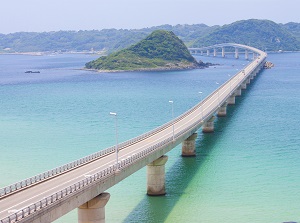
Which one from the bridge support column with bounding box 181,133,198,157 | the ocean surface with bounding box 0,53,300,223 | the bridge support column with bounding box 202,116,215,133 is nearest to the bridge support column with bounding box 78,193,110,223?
the ocean surface with bounding box 0,53,300,223

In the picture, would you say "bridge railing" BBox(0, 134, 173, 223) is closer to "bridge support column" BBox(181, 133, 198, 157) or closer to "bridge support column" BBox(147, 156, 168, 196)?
"bridge support column" BBox(147, 156, 168, 196)

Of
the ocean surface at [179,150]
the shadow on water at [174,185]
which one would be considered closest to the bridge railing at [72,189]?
the shadow on water at [174,185]

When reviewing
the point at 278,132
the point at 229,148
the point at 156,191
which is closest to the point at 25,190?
the point at 156,191

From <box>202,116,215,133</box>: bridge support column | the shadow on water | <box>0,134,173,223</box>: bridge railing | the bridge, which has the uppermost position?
<box>0,134,173,223</box>: bridge railing

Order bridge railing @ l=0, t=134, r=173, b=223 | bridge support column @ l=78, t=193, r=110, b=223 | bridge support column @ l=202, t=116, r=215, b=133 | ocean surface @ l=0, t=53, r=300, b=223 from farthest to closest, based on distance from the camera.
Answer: bridge support column @ l=202, t=116, r=215, b=133 → ocean surface @ l=0, t=53, r=300, b=223 → bridge support column @ l=78, t=193, r=110, b=223 → bridge railing @ l=0, t=134, r=173, b=223

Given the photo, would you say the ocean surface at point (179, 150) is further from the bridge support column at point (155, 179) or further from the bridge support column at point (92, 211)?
the bridge support column at point (92, 211)

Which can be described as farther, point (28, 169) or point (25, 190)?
point (28, 169)

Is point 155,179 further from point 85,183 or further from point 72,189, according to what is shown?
point 72,189

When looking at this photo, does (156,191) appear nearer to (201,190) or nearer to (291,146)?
(201,190)
